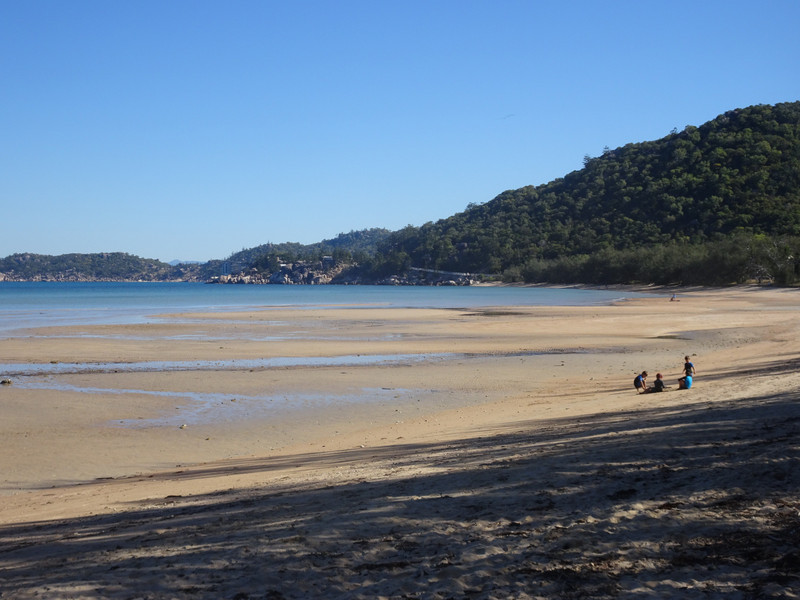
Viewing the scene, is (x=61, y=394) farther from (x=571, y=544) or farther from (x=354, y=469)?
(x=571, y=544)

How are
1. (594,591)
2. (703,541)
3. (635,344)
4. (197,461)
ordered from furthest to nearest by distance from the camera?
(635,344), (197,461), (703,541), (594,591)

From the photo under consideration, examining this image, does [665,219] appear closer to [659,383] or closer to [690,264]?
[690,264]

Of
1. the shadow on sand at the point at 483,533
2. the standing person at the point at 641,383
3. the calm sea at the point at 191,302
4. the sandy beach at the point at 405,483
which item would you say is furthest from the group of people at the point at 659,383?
the calm sea at the point at 191,302

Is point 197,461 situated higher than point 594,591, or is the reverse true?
point 594,591

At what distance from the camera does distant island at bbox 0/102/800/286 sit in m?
84.2

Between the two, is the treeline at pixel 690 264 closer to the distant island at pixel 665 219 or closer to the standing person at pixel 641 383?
the distant island at pixel 665 219

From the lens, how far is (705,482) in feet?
19.4

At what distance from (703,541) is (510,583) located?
1.42m

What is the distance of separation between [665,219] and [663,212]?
267 centimetres

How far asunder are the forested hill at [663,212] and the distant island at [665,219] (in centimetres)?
24

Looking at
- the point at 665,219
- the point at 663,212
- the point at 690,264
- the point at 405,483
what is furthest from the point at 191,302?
the point at 663,212

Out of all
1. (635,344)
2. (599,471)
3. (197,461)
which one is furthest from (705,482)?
(635,344)

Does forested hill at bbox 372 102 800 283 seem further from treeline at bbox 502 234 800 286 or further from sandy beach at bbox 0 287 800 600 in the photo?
sandy beach at bbox 0 287 800 600

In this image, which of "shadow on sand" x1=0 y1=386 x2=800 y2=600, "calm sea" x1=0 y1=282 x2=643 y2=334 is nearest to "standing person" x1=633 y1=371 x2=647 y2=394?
"shadow on sand" x1=0 y1=386 x2=800 y2=600
